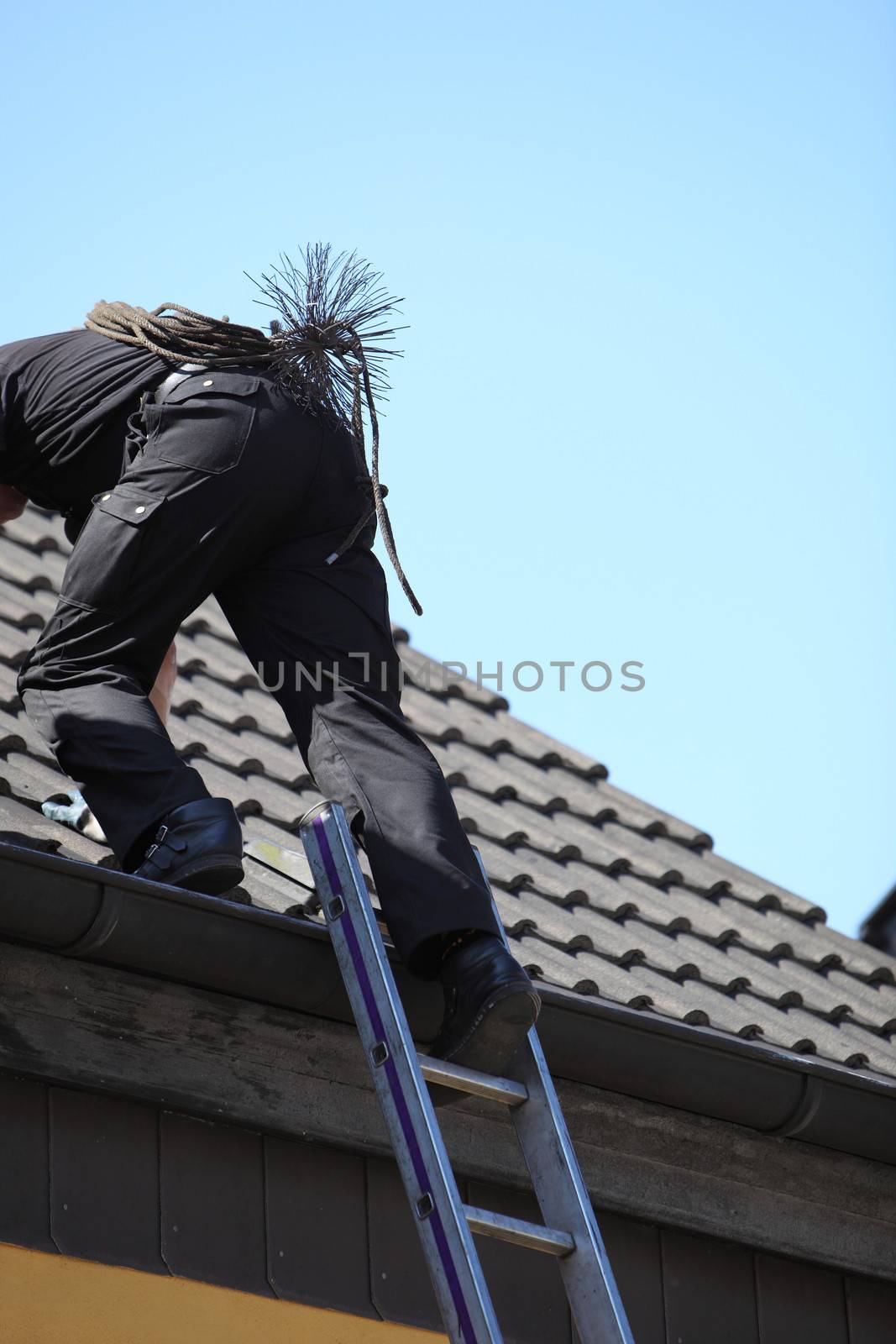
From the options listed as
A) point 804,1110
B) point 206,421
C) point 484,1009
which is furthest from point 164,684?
point 804,1110

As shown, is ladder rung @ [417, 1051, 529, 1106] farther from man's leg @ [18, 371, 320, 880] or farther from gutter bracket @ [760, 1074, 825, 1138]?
gutter bracket @ [760, 1074, 825, 1138]

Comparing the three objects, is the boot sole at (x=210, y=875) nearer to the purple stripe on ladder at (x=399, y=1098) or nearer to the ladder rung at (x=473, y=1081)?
the purple stripe on ladder at (x=399, y=1098)

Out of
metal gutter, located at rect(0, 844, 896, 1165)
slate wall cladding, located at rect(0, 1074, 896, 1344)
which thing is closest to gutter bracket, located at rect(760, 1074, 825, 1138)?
metal gutter, located at rect(0, 844, 896, 1165)

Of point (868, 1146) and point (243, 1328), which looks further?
point (868, 1146)

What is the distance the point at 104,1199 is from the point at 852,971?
2.71 meters

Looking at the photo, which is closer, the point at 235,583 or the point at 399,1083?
the point at 399,1083

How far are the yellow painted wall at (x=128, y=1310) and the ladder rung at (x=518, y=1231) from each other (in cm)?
58

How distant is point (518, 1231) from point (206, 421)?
4.97ft

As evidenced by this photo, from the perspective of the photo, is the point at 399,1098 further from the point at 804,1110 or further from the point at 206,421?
the point at 206,421

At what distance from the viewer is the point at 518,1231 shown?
9.42 feet

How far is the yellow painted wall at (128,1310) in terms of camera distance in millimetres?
3037

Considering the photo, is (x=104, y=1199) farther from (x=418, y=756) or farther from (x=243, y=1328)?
(x=418, y=756)

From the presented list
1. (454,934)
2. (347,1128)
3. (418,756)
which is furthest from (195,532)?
(347,1128)

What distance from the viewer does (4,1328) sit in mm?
3021
